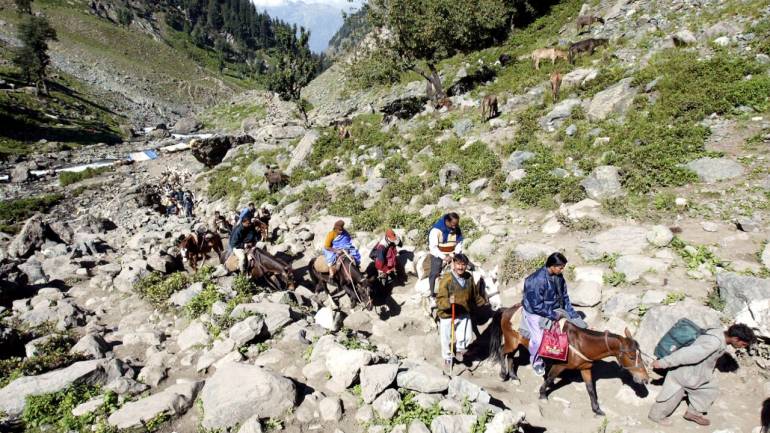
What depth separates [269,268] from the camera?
11.4 m

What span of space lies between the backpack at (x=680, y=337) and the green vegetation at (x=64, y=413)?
786 cm

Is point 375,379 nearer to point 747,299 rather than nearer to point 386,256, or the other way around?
point 386,256

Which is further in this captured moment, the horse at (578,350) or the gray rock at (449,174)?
the gray rock at (449,174)

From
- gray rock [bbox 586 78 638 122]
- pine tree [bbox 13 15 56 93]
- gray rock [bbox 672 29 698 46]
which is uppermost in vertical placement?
pine tree [bbox 13 15 56 93]

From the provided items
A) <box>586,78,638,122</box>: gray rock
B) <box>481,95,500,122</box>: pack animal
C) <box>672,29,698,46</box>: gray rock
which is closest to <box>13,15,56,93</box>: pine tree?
<box>481,95,500,122</box>: pack animal

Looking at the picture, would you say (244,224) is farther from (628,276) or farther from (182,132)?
(182,132)

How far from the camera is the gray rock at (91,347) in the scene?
823 cm

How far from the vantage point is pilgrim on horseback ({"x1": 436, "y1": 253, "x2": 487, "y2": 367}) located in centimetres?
702

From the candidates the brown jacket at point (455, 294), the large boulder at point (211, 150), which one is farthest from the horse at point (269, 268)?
the large boulder at point (211, 150)

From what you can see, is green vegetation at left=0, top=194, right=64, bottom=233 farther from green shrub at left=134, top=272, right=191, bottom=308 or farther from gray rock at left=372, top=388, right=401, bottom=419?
gray rock at left=372, top=388, right=401, bottom=419

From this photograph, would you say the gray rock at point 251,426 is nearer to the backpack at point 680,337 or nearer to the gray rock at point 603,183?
the backpack at point 680,337

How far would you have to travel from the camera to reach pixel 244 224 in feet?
37.7

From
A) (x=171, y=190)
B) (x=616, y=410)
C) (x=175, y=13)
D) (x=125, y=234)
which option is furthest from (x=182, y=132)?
(x=175, y=13)

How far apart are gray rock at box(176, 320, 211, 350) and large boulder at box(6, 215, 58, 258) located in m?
12.7
